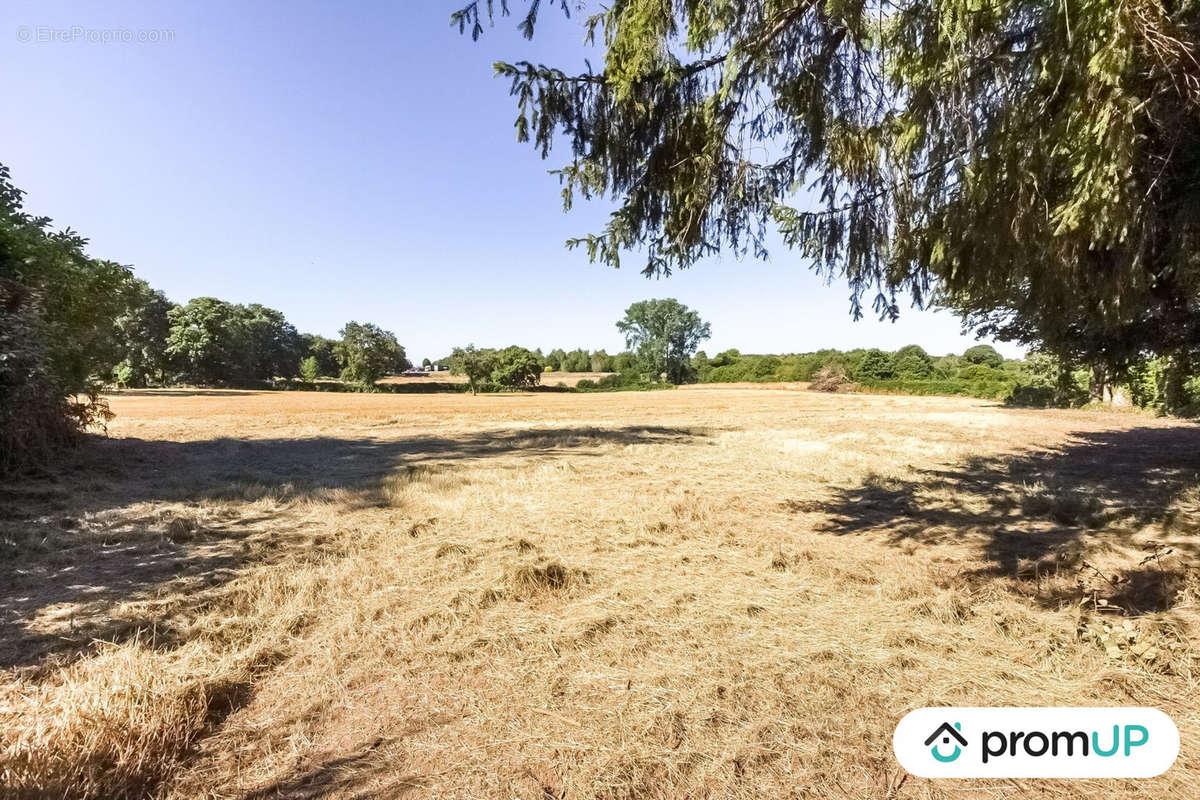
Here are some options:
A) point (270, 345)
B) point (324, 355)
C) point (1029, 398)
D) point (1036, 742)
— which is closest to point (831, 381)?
point (1029, 398)

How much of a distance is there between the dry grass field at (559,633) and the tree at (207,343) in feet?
174

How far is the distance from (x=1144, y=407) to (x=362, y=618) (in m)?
37.2

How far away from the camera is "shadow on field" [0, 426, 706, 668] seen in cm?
341

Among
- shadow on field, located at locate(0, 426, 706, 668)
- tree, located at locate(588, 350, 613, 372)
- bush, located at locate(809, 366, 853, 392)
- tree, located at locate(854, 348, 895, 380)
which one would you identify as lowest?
shadow on field, located at locate(0, 426, 706, 668)

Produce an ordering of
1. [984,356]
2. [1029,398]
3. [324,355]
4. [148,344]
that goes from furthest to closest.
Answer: [324,355] → [984,356] → [148,344] → [1029,398]

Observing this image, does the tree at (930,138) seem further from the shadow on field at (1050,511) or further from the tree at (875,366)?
Answer: the tree at (875,366)

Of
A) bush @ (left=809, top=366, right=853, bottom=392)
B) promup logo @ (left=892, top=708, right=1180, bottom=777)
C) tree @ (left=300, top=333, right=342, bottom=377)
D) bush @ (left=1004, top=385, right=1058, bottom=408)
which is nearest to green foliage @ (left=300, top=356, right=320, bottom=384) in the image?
tree @ (left=300, top=333, right=342, bottom=377)

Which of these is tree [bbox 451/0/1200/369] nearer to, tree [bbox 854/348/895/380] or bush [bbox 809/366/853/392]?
bush [bbox 809/366/853/392]

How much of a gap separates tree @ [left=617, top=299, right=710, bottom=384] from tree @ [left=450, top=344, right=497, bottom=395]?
29170 mm

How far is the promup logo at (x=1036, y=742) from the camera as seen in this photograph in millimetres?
2236

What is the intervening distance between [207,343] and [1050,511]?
64.6 m

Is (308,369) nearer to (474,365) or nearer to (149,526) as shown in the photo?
(474,365)

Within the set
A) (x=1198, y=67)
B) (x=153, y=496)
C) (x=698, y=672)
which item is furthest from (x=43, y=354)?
(x=1198, y=67)

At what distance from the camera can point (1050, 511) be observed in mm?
6516
